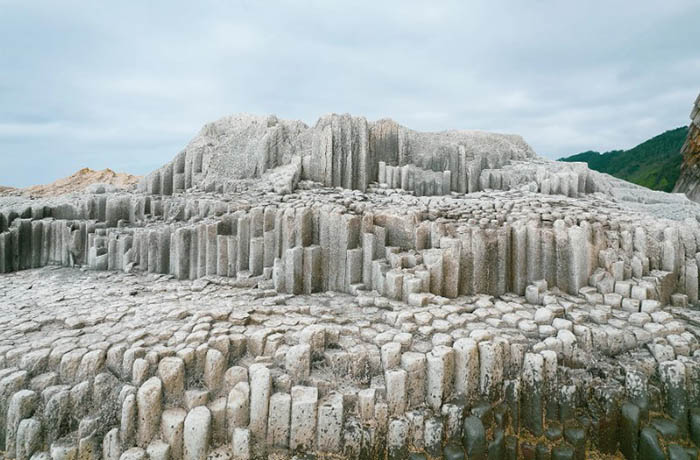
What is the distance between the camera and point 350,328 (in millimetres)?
4457

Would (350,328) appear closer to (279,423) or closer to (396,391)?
(396,391)

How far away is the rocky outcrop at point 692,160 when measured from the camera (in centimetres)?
1648

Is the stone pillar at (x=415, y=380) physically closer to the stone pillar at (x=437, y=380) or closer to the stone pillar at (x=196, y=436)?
the stone pillar at (x=437, y=380)

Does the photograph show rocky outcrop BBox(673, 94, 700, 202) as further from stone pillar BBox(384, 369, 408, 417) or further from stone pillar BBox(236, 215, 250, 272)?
stone pillar BBox(384, 369, 408, 417)

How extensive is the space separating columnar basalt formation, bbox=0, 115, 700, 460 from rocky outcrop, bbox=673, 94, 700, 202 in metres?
10.8

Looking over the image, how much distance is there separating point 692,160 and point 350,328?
19.7m

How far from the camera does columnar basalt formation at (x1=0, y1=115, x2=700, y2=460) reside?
3.50 meters

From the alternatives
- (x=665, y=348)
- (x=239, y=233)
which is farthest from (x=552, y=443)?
(x=239, y=233)

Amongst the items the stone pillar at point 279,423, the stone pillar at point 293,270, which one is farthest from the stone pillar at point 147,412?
the stone pillar at point 293,270

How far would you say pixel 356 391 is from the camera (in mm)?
3707

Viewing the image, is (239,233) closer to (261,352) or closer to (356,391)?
(261,352)

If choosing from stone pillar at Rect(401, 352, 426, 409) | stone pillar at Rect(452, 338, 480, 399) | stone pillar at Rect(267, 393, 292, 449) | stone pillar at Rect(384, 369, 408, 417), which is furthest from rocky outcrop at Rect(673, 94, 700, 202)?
stone pillar at Rect(267, 393, 292, 449)

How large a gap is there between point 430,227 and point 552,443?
10.1ft

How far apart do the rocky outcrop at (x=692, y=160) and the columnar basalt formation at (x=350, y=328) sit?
10.8m
